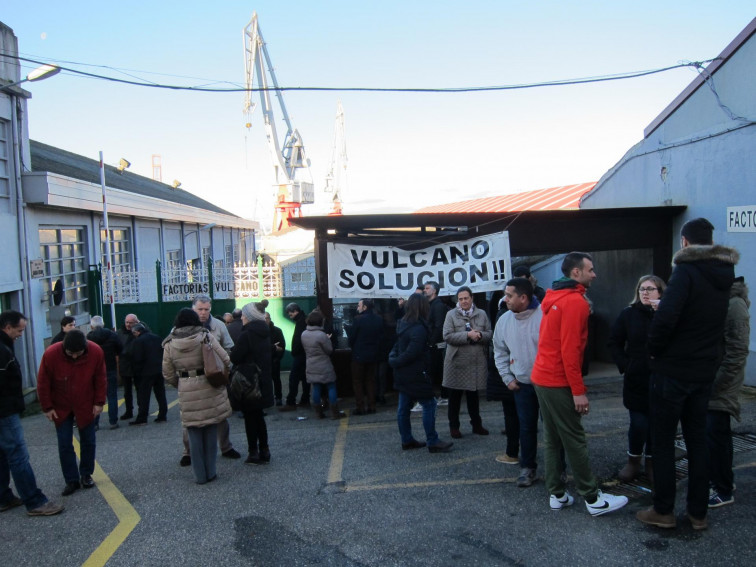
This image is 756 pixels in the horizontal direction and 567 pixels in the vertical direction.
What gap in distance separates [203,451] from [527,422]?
115 inches

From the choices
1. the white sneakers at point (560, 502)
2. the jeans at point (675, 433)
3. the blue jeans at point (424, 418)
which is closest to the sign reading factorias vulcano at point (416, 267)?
the blue jeans at point (424, 418)

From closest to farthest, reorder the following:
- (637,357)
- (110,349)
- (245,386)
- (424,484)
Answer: (637,357) → (424,484) → (245,386) → (110,349)

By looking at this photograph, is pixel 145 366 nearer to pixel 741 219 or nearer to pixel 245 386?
pixel 245 386

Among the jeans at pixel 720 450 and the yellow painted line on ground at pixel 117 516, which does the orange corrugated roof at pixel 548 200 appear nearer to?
the jeans at pixel 720 450

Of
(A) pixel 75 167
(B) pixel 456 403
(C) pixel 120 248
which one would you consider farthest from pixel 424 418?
(A) pixel 75 167

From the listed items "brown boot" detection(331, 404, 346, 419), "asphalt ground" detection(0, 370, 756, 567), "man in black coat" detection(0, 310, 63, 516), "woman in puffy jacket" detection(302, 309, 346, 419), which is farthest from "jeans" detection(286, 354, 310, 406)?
"man in black coat" detection(0, 310, 63, 516)

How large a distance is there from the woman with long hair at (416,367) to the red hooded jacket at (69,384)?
111 inches

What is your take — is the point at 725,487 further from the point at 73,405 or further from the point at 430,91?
the point at 430,91

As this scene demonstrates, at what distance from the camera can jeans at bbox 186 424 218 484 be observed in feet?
18.1

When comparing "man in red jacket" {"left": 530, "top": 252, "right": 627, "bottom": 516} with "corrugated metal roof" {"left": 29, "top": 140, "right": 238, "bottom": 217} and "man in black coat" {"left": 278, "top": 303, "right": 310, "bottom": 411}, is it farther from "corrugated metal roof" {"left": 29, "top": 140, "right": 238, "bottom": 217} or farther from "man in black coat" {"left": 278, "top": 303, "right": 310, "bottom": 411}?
"corrugated metal roof" {"left": 29, "top": 140, "right": 238, "bottom": 217}

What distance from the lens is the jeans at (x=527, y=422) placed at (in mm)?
4941

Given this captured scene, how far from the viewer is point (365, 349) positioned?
27.1 ft

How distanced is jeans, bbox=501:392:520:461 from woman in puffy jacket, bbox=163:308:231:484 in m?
2.60

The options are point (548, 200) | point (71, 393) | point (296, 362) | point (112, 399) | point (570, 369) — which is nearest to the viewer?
point (570, 369)
